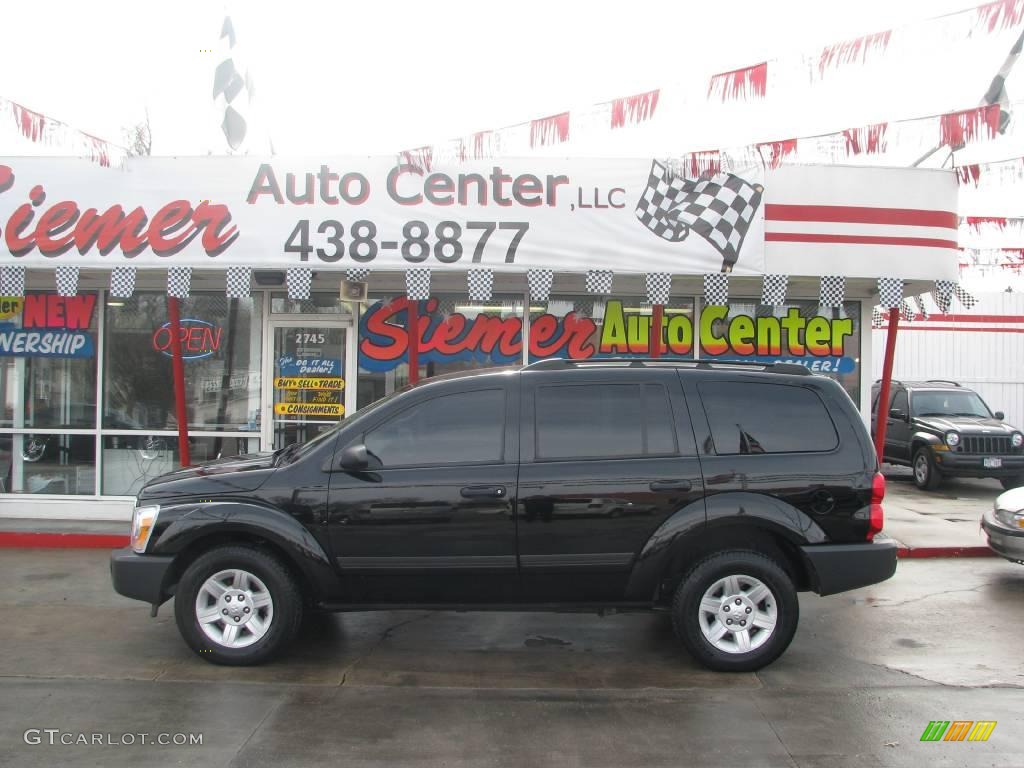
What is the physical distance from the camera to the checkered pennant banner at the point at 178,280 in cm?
853

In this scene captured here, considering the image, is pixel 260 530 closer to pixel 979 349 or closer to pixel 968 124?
pixel 968 124

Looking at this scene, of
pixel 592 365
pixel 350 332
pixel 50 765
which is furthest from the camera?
pixel 350 332

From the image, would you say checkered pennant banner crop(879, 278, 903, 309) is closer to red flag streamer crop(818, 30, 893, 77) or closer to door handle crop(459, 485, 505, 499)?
red flag streamer crop(818, 30, 893, 77)

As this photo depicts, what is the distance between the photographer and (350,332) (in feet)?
32.2

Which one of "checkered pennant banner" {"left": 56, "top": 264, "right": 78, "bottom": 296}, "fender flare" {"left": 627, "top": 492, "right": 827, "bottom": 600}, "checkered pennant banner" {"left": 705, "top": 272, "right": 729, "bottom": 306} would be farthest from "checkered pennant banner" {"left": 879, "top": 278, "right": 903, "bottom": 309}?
"checkered pennant banner" {"left": 56, "top": 264, "right": 78, "bottom": 296}

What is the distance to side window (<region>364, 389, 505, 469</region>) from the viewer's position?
17.5 ft

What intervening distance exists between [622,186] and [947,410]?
9680mm

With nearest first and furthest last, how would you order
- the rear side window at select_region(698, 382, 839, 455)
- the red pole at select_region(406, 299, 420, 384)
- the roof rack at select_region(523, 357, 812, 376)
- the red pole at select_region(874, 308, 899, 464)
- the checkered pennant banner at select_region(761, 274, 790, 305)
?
the rear side window at select_region(698, 382, 839, 455), the roof rack at select_region(523, 357, 812, 376), the checkered pennant banner at select_region(761, 274, 790, 305), the red pole at select_region(406, 299, 420, 384), the red pole at select_region(874, 308, 899, 464)

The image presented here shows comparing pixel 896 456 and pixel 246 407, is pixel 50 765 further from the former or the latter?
pixel 896 456

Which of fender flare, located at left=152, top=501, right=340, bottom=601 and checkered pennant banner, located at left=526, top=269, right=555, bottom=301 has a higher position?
checkered pennant banner, located at left=526, top=269, right=555, bottom=301

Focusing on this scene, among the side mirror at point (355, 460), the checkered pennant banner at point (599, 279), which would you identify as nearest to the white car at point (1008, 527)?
the checkered pennant banner at point (599, 279)

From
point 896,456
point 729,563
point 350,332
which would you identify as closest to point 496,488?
point 729,563

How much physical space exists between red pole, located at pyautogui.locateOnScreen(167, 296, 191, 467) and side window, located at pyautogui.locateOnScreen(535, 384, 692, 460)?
5295 millimetres

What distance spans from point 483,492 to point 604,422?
903mm
